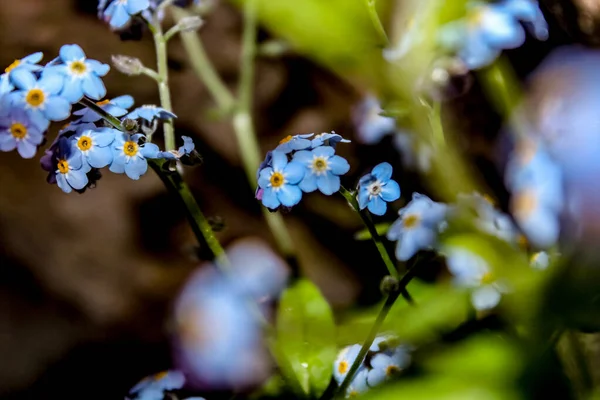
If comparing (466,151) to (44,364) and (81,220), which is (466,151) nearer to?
(81,220)

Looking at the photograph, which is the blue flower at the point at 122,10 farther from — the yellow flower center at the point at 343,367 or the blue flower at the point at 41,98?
the yellow flower center at the point at 343,367

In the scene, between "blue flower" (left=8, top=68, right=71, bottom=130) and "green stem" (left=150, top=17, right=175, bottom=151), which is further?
"green stem" (left=150, top=17, right=175, bottom=151)

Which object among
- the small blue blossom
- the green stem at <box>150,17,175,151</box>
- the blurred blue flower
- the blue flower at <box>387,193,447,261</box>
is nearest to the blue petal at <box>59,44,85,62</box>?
the small blue blossom

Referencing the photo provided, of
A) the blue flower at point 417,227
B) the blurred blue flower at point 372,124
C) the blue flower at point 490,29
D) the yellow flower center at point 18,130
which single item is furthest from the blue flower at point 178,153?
the blurred blue flower at point 372,124

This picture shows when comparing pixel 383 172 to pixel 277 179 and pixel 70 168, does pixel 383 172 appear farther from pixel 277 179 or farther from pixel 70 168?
pixel 70 168

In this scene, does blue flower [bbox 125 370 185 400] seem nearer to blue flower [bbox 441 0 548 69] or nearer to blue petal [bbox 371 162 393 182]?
blue petal [bbox 371 162 393 182]

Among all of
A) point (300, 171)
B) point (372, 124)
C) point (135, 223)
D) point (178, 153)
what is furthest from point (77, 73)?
point (135, 223)

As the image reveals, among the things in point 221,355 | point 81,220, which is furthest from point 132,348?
point 221,355
